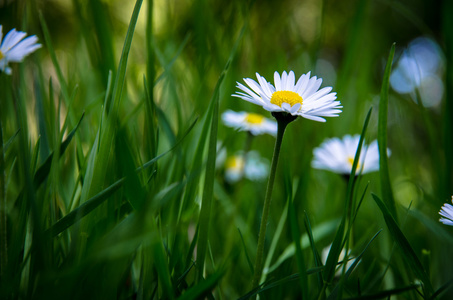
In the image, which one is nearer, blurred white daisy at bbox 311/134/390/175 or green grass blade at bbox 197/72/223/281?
green grass blade at bbox 197/72/223/281

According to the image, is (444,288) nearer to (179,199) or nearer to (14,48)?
(179,199)

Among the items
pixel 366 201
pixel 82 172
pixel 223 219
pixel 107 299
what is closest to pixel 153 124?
pixel 82 172

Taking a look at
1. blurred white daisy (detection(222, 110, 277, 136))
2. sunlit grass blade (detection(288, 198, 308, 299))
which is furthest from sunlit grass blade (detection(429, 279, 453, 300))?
blurred white daisy (detection(222, 110, 277, 136))

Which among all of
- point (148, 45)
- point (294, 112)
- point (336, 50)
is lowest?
point (336, 50)

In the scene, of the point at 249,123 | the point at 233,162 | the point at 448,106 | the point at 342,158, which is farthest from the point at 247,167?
the point at 448,106

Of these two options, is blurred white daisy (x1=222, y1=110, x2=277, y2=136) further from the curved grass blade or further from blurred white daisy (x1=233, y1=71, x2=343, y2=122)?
the curved grass blade

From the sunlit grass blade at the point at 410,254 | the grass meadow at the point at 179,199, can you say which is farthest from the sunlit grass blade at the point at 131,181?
the sunlit grass blade at the point at 410,254

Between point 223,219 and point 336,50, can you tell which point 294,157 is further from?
point 336,50

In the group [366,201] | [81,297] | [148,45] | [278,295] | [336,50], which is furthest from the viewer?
[336,50]
